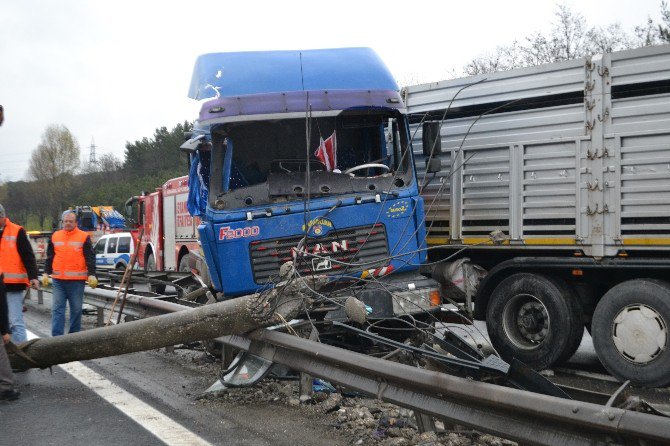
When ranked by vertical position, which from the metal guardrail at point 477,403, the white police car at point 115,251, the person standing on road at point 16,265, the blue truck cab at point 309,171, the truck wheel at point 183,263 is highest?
the blue truck cab at point 309,171

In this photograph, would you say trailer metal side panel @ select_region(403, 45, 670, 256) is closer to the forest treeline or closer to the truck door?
the truck door

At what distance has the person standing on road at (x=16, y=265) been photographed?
8.54m

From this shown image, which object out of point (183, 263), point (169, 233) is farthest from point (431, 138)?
point (169, 233)

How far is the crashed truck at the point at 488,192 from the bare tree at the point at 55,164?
7131 centimetres

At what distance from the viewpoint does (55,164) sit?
270 ft

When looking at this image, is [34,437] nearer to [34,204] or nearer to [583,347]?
[583,347]

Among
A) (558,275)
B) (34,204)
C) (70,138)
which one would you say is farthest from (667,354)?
(70,138)

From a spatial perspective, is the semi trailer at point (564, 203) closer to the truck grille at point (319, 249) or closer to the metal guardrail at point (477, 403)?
the truck grille at point (319, 249)

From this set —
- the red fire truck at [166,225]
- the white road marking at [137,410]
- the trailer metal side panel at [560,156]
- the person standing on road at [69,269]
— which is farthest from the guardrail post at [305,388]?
the red fire truck at [166,225]

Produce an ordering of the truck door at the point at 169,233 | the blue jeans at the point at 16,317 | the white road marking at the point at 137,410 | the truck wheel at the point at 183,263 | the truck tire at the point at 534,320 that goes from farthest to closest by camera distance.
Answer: the truck door at the point at 169,233
the truck wheel at the point at 183,263
the blue jeans at the point at 16,317
the truck tire at the point at 534,320
the white road marking at the point at 137,410

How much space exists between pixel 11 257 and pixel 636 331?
654 cm

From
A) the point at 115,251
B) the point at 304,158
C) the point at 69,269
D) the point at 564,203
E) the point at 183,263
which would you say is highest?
the point at 304,158

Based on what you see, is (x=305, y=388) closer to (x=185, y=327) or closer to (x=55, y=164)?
(x=185, y=327)

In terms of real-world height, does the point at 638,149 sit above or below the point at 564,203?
above
